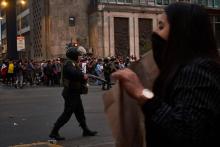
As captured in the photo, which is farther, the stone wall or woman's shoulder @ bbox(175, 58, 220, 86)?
the stone wall

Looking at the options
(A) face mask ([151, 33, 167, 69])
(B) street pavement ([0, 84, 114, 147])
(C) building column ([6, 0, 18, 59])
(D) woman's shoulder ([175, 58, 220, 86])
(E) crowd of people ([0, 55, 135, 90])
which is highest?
(C) building column ([6, 0, 18, 59])

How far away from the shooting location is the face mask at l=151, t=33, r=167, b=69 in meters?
2.64

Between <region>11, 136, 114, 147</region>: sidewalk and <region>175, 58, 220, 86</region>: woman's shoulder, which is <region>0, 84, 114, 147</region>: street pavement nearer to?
<region>11, 136, 114, 147</region>: sidewalk

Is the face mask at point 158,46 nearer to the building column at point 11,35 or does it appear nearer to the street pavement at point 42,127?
the street pavement at point 42,127

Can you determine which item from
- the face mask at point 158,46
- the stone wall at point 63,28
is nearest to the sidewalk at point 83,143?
the face mask at point 158,46

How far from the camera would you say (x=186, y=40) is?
258cm

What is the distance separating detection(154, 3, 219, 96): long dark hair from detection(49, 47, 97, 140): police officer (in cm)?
755

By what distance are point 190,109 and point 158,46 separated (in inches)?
16.1

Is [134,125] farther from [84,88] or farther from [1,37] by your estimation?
[1,37]

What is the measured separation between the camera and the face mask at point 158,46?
8.65 ft

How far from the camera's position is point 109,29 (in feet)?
180

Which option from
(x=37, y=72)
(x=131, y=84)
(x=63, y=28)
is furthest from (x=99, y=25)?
(x=131, y=84)

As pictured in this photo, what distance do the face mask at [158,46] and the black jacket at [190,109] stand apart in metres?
0.17

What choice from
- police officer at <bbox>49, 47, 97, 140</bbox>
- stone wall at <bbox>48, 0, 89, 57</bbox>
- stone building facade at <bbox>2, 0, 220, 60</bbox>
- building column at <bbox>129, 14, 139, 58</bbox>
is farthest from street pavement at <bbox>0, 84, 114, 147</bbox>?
stone wall at <bbox>48, 0, 89, 57</bbox>
